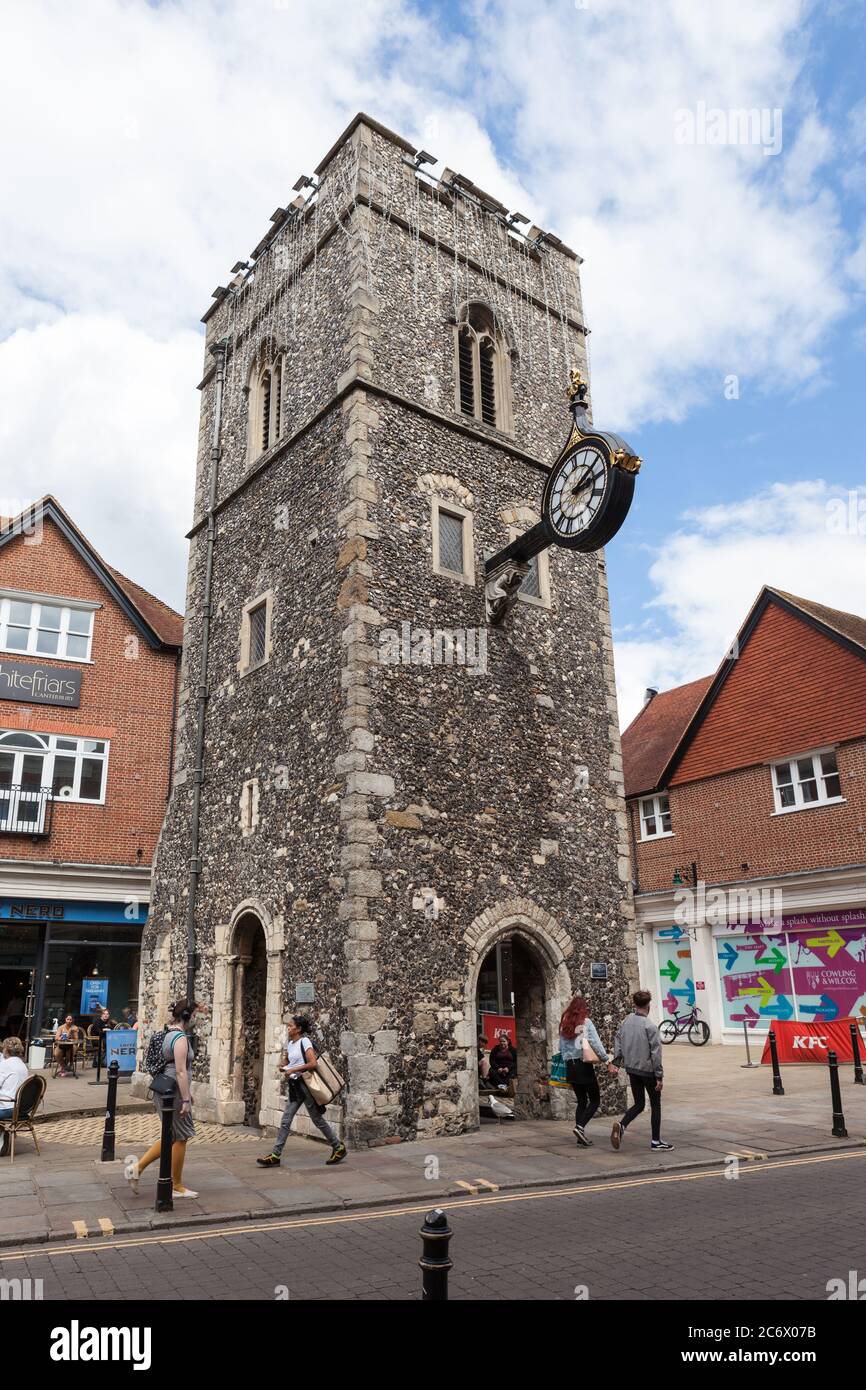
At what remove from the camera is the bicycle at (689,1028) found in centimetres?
2470

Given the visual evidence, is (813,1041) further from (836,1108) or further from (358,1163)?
(358,1163)

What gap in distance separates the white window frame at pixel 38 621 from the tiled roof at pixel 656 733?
16.1m

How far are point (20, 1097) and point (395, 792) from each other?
5.55 meters

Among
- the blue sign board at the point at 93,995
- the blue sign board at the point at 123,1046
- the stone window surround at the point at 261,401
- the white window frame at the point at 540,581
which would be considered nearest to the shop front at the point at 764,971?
the white window frame at the point at 540,581

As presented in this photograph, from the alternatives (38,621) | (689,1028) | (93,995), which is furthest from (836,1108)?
(38,621)

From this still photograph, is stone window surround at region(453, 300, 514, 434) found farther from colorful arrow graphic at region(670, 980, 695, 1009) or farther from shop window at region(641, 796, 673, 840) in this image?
colorful arrow graphic at region(670, 980, 695, 1009)

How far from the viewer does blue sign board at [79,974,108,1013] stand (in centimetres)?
1998

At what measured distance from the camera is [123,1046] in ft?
55.6

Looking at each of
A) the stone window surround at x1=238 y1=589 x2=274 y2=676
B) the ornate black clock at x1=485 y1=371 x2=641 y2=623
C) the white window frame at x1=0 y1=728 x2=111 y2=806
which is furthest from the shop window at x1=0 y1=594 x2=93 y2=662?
the ornate black clock at x1=485 y1=371 x2=641 y2=623

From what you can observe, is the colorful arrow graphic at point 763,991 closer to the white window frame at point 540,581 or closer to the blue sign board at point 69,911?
the white window frame at point 540,581

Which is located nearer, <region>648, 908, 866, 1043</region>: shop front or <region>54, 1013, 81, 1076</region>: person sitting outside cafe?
<region>54, 1013, 81, 1076</region>: person sitting outside cafe

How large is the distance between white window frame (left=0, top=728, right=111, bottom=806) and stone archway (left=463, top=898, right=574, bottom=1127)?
38.5 ft

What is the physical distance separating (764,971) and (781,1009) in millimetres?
996

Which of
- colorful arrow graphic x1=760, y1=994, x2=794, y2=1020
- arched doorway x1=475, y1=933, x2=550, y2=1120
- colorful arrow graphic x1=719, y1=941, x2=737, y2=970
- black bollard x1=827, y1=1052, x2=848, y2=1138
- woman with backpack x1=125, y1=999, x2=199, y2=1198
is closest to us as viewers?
woman with backpack x1=125, y1=999, x2=199, y2=1198
